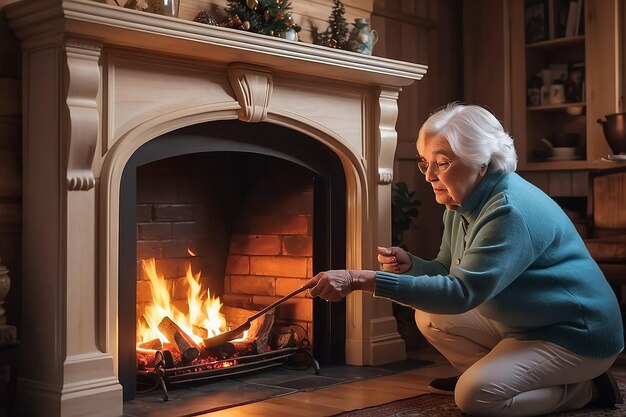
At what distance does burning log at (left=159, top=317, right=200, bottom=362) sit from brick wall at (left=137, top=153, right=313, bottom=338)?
29cm

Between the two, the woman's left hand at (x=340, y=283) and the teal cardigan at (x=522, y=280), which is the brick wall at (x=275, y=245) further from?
the woman's left hand at (x=340, y=283)

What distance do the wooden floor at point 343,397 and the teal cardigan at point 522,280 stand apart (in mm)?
570

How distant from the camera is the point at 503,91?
191 inches

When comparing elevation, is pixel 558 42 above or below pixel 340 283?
above

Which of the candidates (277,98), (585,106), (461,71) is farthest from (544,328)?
(461,71)

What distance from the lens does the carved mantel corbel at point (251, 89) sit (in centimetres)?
316

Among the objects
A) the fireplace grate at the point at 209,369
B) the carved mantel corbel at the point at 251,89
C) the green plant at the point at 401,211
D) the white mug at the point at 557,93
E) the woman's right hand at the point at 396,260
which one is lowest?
the fireplace grate at the point at 209,369

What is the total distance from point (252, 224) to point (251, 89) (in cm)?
81

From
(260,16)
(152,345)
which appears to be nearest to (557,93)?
(260,16)

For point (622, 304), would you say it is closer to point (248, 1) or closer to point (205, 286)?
point (205, 286)

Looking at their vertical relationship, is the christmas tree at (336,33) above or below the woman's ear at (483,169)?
above

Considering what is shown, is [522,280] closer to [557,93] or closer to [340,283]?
[340,283]

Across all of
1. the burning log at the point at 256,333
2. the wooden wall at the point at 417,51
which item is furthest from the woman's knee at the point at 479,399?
the wooden wall at the point at 417,51

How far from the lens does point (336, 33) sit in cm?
364
